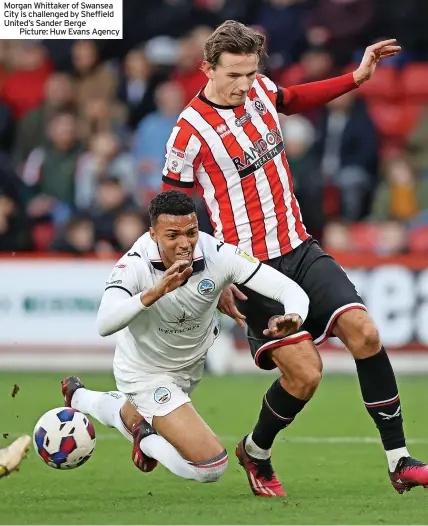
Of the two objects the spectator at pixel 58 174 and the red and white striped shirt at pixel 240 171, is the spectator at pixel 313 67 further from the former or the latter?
the red and white striped shirt at pixel 240 171

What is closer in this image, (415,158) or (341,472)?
(341,472)

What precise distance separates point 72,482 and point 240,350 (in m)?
5.94

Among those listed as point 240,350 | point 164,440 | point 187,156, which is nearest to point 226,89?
point 187,156

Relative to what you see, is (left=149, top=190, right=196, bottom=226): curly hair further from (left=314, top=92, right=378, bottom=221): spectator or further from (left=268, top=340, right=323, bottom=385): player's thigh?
(left=314, top=92, right=378, bottom=221): spectator

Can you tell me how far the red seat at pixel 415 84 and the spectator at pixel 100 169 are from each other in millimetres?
3554

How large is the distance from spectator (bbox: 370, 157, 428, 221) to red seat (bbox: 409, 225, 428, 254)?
25 cm

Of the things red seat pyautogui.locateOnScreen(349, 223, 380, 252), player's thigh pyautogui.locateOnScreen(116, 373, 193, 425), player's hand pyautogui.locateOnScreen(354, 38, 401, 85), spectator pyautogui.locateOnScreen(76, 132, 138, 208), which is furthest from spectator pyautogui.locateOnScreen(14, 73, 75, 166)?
player's thigh pyautogui.locateOnScreen(116, 373, 193, 425)

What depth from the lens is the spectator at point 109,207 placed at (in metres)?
13.5

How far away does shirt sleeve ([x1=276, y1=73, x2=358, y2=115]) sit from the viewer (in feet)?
22.9

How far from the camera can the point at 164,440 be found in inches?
254

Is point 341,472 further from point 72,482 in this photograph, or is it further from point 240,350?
point 240,350

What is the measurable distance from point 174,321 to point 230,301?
1.06ft

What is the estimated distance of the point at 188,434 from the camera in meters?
6.38

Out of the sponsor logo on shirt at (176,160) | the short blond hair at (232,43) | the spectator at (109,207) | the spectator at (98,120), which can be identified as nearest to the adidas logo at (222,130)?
the sponsor logo on shirt at (176,160)
